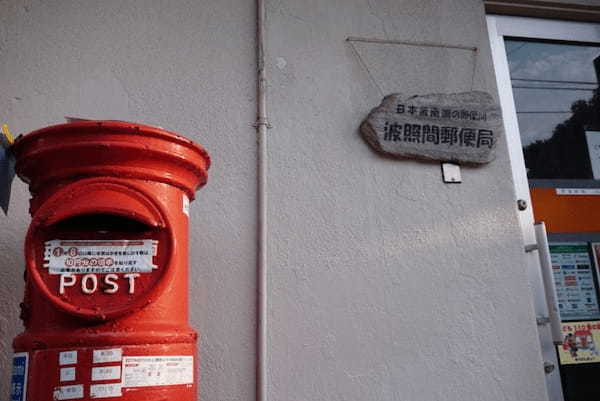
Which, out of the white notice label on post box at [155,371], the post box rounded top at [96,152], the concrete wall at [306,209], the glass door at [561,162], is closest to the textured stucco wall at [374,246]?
the concrete wall at [306,209]

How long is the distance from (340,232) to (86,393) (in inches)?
49.6

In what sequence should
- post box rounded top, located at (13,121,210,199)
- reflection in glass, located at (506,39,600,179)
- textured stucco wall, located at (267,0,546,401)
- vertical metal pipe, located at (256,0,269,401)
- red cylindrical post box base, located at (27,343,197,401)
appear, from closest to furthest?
red cylindrical post box base, located at (27,343,197,401) < post box rounded top, located at (13,121,210,199) < vertical metal pipe, located at (256,0,269,401) < textured stucco wall, located at (267,0,546,401) < reflection in glass, located at (506,39,600,179)

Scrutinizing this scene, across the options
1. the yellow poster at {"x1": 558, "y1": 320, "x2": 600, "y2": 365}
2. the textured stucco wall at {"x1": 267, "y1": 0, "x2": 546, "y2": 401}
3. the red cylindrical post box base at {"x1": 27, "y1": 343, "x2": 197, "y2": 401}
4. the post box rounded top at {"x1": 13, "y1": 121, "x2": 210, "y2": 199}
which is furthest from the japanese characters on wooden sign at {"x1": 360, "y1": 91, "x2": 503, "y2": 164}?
the red cylindrical post box base at {"x1": 27, "y1": 343, "x2": 197, "y2": 401}

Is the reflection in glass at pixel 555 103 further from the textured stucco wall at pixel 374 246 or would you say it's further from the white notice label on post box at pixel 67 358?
the white notice label on post box at pixel 67 358

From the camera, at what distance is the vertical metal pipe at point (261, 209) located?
82.9 inches

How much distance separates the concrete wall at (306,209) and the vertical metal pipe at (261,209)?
0.03 m

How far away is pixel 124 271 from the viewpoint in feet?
4.88

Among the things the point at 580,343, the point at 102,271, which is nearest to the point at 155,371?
the point at 102,271

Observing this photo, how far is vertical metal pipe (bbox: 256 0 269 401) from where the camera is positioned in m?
2.11

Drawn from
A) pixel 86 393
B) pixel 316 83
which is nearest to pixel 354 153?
pixel 316 83

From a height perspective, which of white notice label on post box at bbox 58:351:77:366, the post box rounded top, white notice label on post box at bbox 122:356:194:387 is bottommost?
white notice label on post box at bbox 122:356:194:387

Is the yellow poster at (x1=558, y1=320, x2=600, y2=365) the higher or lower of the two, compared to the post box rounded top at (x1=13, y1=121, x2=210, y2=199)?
lower

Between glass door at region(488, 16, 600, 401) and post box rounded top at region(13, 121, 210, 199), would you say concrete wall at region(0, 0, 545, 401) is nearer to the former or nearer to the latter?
glass door at region(488, 16, 600, 401)

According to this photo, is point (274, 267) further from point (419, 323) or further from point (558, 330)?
point (558, 330)
